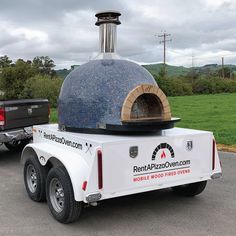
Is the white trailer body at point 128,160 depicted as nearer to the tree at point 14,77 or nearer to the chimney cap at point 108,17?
the chimney cap at point 108,17

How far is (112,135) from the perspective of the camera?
5273mm

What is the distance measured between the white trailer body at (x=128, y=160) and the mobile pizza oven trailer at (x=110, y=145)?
11mm

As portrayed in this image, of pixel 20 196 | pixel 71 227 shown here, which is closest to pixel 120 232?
pixel 71 227

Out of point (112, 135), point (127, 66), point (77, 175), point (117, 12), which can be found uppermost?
point (117, 12)

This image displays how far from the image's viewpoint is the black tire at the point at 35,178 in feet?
18.8

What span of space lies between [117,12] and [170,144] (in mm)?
2213

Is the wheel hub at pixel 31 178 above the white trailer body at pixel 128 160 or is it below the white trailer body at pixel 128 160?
below

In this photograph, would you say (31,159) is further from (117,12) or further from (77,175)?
(117,12)

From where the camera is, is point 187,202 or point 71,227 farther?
point 187,202

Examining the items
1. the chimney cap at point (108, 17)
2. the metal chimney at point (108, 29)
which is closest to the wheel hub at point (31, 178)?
the metal chimney at point (108, 29)

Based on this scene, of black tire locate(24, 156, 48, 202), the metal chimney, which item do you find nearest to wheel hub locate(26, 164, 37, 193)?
black tire locate(24, 156, 48, 202)

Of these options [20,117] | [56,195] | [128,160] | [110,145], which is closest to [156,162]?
[128,160]

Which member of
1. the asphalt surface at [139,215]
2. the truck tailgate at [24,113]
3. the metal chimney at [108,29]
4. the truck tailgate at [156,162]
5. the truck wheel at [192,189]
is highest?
the metal chimney at [108,29]

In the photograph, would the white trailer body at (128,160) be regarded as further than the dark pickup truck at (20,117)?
No
